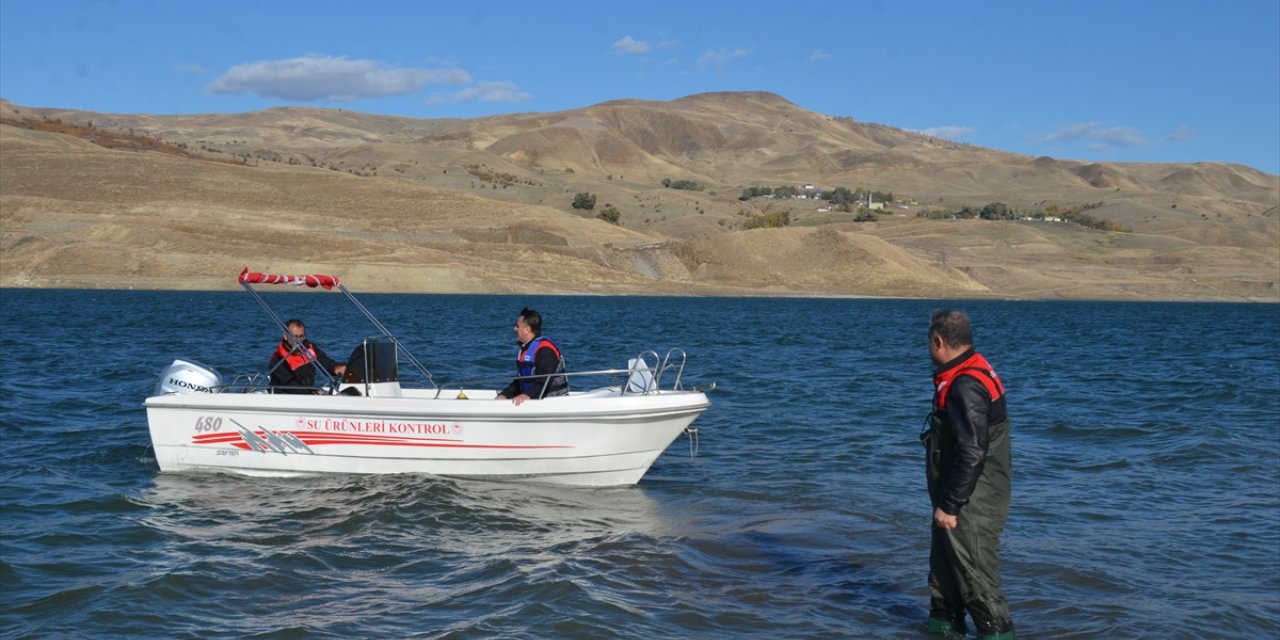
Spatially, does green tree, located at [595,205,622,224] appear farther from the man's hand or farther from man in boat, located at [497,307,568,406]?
the man's hand

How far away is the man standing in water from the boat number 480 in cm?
859

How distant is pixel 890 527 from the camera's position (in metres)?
12.3

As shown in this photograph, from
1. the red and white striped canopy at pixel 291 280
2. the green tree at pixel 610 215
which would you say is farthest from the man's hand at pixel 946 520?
the green tree at pixel 610 215

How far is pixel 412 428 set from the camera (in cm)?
1333

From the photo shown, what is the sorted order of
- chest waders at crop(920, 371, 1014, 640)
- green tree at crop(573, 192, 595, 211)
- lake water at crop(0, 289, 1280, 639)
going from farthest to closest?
green tree at crop(573, 192, 595, 211) < lake water at crop(0, 289, 1280, 639) < chest waders at crop(920, 371, 1014, 640)

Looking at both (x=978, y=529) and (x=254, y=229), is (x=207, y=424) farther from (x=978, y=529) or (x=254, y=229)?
(x=254, y=229)

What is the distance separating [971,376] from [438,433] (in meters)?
7.26

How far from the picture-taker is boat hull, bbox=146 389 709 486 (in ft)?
42.9

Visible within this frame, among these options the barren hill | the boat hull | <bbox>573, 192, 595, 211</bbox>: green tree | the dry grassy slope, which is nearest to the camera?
the boat hull

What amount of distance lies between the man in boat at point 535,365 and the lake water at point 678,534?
99 centimetres

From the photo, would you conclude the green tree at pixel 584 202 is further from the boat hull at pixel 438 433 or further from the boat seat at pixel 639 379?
the boat seat at pixel 639 379

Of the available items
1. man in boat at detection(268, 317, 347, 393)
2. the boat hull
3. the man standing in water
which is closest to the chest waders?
the man standing in water

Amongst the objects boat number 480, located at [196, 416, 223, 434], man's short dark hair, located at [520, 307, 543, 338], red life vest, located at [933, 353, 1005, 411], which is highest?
man's short dark hair, located at [520, 307, 543, 338]

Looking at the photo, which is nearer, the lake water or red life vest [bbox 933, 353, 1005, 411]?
red life vest [bbox 933, 353, 1005, 411]
